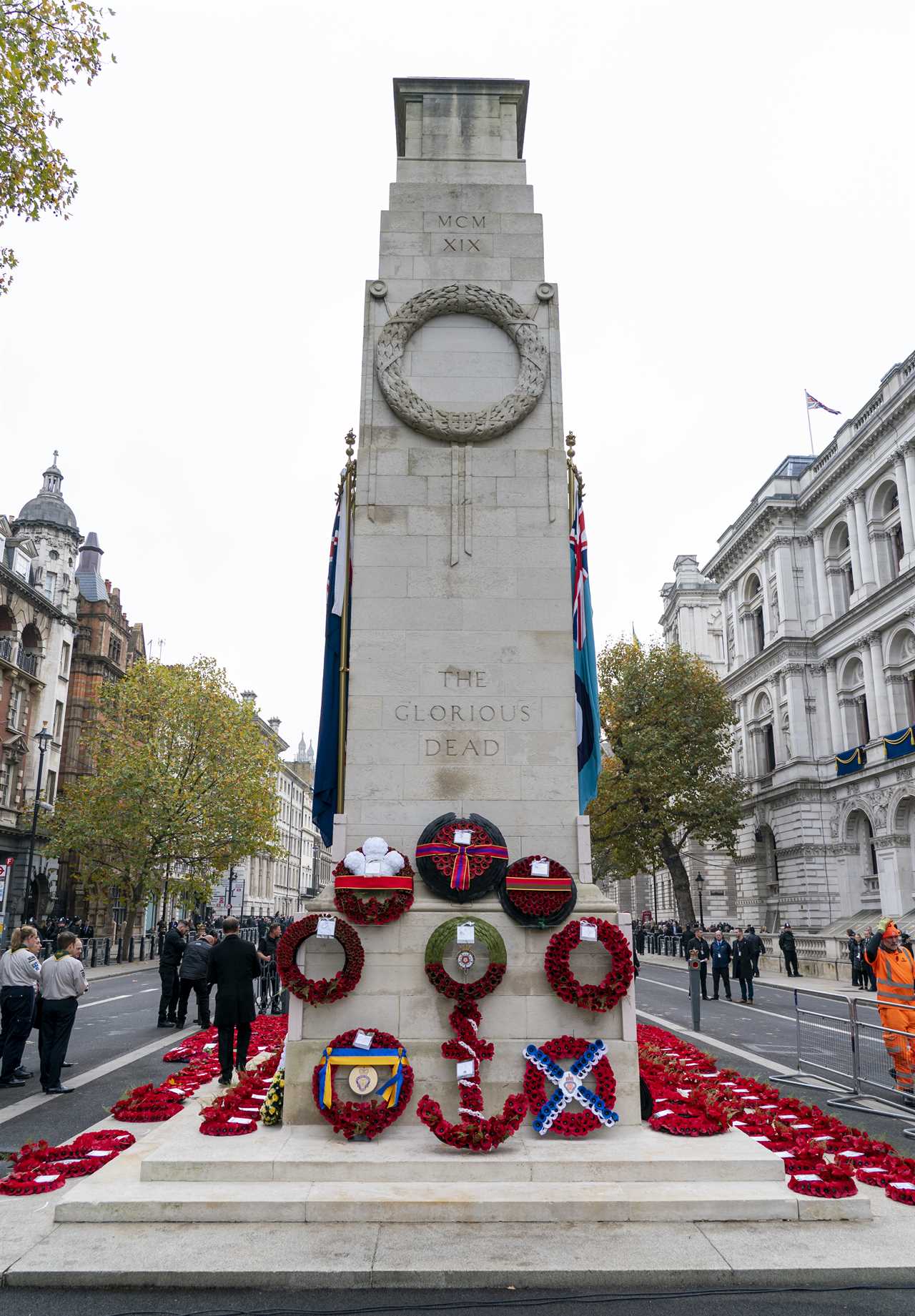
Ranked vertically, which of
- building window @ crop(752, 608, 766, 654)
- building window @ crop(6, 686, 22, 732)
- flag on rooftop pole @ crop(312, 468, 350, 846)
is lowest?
flag on rooftop pole @ crop(312, 468, 350, 846)

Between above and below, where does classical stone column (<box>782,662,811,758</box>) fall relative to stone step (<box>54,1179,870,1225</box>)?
above

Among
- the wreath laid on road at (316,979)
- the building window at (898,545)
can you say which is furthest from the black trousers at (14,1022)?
the building window at (898,545)

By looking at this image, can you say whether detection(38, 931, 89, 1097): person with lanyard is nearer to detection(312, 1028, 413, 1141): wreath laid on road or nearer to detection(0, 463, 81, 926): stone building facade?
detection(312, 1028, 413, 1141): wreath laid on road

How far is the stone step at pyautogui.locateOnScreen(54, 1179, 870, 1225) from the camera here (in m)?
6.80

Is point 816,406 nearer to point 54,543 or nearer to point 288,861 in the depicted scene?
point 54,543

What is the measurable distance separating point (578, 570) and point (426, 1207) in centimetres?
708

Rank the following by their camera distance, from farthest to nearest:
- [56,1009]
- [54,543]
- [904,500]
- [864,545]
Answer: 1. [54,543]
2. [864,545]
3. [904,500]
4. [56,1009]

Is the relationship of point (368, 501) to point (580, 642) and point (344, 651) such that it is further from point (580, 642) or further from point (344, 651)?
point (580, 642)

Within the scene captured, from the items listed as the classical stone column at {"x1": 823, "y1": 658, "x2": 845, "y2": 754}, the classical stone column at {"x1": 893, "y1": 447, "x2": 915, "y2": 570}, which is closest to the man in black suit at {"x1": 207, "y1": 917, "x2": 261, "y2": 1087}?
the classical stone column at {"x1": 893, "y1": 447, "x2": 915, "y2": 570}

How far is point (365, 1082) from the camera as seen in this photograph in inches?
341

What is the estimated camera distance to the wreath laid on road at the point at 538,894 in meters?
9.29

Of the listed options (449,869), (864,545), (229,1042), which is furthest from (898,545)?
(229,1042)

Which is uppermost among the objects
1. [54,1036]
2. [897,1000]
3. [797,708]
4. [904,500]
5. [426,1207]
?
[904,500]

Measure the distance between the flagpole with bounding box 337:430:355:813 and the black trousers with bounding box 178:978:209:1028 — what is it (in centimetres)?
630
